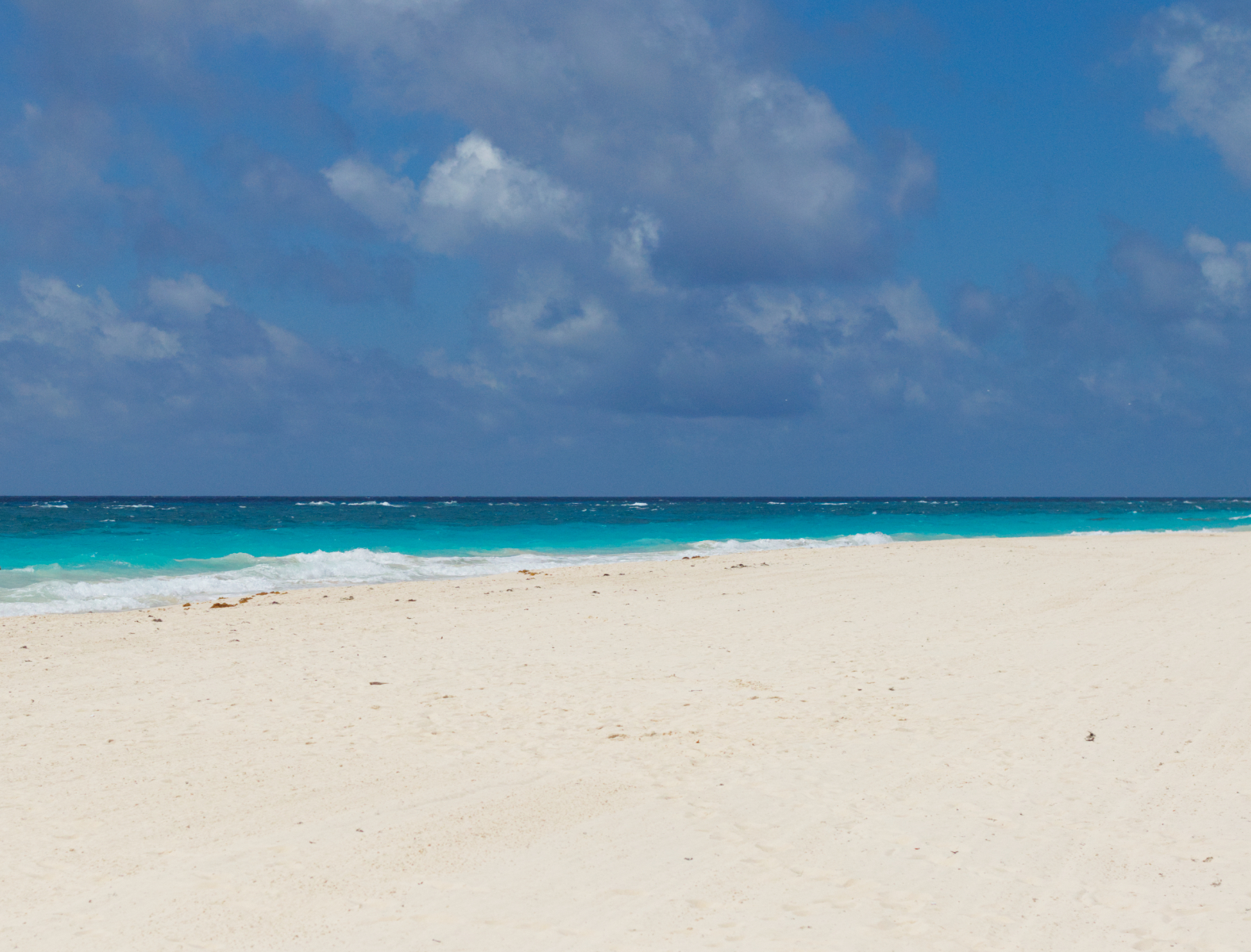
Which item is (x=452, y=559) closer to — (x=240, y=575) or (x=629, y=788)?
(x=240, y=575)

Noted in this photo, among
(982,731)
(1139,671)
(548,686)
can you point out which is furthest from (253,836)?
(1139,671)

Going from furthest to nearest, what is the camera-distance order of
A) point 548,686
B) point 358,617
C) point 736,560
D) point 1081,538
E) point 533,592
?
point 1081,538, point 736,560, point 533,592, point 358,617, point 548,686

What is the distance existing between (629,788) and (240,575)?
62.9 feet

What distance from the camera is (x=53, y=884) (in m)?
4.75

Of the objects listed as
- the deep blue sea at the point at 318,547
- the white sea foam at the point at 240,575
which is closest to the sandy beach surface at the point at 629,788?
the white sea foam at the point at 240,575

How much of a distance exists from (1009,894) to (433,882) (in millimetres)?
2968

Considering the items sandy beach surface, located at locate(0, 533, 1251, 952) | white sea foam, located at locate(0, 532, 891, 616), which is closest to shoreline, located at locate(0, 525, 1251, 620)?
white sea foam, located at locate(0, 532, 891, 616)

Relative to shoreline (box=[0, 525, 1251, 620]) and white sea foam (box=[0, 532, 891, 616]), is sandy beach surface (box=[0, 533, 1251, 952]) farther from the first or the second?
white sea foam (box=[0, 532, 891, 616])

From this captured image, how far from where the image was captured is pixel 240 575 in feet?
75.2

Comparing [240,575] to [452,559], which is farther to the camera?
[452,559]

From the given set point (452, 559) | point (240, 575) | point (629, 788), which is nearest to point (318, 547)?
point (452, 559)

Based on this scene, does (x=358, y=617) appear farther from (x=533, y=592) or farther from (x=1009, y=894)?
(x=1009, y=894)

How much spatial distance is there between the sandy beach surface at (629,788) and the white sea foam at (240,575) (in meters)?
6.13

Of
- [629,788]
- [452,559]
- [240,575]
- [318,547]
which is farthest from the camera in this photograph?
[318,547]
